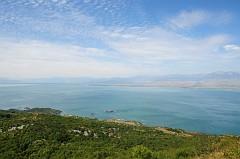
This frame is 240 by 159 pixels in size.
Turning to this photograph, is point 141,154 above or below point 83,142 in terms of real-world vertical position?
above

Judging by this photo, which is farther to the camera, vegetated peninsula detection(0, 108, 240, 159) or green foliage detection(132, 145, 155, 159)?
vegetated peninsula detection(0, 108, 240, 159)

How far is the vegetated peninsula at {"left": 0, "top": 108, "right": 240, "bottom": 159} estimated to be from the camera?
80.7 feet

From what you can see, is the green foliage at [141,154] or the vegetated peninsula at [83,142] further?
the vegetated peninsula at [83,142]

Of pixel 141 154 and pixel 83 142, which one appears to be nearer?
pixel 141 154

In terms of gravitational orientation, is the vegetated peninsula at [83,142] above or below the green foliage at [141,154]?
below

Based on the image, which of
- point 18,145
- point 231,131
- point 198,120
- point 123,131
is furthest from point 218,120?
point 18,145

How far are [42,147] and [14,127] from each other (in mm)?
7431

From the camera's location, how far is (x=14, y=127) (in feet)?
109

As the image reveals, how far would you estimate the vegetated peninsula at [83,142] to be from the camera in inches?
968

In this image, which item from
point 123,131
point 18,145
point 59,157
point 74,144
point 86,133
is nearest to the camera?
point 59,157

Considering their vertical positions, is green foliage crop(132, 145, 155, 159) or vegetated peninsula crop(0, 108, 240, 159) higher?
green foliage crop(132, 145, 155, 159)

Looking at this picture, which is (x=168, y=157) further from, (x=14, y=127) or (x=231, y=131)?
(x=231, y=131)

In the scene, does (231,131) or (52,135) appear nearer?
(52,135)

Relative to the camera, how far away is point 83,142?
31672 mm
